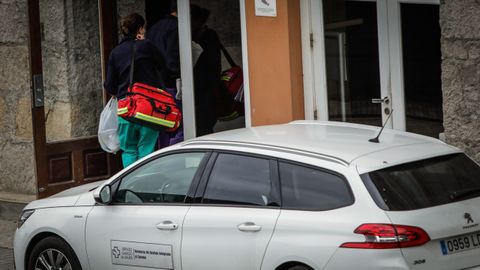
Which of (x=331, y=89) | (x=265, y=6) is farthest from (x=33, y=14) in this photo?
(x=331, y=89)

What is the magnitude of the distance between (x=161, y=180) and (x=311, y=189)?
1450 millimetres

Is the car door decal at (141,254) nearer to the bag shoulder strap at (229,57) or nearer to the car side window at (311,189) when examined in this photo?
the car side window at (311,189)

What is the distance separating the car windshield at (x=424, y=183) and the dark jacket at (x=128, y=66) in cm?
510

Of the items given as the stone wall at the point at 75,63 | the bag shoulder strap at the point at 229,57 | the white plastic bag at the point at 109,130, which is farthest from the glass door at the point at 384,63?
the stone wall at the point at 75,63

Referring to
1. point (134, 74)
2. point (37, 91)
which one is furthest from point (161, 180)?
point (37, 91)

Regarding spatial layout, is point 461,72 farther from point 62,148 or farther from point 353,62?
point 62,148

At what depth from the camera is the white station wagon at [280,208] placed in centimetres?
604

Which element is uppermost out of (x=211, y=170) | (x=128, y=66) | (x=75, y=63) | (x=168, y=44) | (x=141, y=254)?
(x=168, y=44)

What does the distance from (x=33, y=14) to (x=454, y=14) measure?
4890 millimetres

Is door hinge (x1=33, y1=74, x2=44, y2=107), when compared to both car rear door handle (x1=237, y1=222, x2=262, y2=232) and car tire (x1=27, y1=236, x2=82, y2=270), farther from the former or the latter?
car rear door handle (x1=237, y1=222, x2=262, y2=232)

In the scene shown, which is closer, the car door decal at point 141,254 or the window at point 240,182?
the window at point 240,182

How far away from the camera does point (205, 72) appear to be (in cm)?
1205

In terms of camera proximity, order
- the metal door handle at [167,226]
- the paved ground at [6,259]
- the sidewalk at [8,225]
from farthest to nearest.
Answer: the sidewalk at [8,225] → the paved ground at [6,259] → the metal door handle at [167,226]

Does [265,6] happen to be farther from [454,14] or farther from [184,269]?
[184,269]
